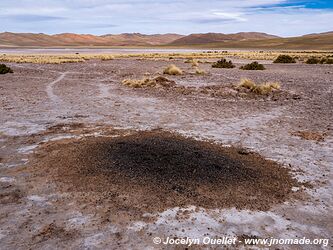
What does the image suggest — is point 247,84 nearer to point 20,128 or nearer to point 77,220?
point 20,128

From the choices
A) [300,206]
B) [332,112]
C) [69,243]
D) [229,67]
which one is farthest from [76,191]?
[229,67]

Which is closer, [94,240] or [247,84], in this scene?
[94,240]

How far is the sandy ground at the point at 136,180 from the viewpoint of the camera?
4871 mm

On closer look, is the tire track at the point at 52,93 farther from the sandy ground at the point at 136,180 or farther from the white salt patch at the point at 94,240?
the white salt patch at the point at 94,240

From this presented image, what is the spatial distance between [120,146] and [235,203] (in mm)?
3045

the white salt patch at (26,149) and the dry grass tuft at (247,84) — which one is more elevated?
the dry grass tuft at (247,84)

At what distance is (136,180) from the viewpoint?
6.26 meters

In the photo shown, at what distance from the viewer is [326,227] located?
502 cm

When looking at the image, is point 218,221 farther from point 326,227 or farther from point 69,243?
point 69,243

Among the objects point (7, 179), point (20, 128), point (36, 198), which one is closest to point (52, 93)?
point (20, 128)

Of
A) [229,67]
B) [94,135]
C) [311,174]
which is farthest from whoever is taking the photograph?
[229,67]

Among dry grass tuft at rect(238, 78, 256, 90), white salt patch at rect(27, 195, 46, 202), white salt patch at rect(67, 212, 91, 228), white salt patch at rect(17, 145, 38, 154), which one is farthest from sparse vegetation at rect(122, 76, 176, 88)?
white salt patch at rect(67, 212, 91, 228)

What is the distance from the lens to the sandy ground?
487 cm

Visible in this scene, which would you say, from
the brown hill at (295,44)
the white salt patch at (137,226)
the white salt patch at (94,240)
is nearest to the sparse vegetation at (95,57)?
the white salt patch at (137,226)
